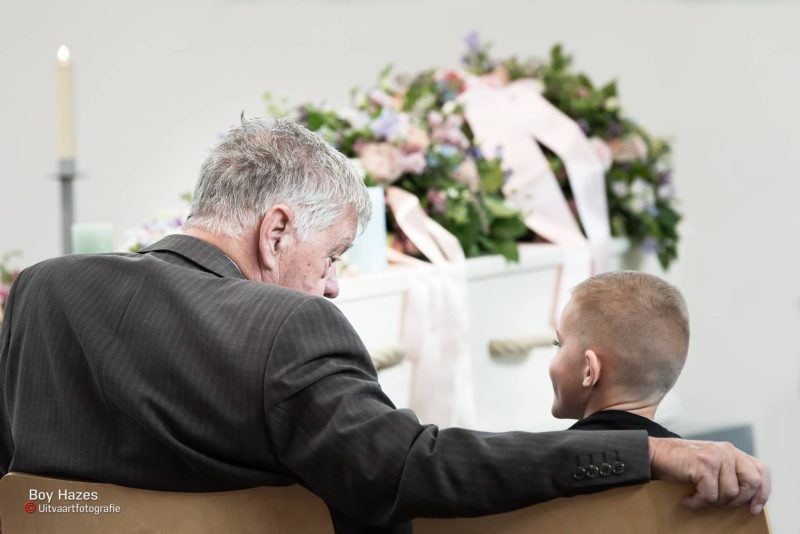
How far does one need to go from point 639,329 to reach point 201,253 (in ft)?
2.47

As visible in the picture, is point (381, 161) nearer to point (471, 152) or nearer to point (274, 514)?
point (471, 152)

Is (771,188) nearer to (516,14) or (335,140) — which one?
(516,14)

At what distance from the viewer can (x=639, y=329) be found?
188 cm

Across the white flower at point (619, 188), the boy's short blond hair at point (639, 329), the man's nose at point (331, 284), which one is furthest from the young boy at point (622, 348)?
the white flower at point (619, 188)

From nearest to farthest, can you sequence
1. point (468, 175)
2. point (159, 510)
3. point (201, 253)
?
point (159, 510) → point (201, 253) → point (468, 175)

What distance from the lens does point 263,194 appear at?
5.59 ft

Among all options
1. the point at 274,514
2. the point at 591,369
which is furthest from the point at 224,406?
the point at 591,369

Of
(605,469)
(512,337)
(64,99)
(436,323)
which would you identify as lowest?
(512,337)

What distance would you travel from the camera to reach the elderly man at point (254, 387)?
4.38 feet

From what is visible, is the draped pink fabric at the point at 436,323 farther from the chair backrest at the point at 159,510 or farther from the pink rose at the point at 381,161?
the chair backrest at the point at 159,510

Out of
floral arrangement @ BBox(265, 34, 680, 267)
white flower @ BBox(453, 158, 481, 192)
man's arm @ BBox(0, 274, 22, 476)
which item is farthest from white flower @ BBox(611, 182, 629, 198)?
man's arm @ BBox(0, 274, 22, 476)

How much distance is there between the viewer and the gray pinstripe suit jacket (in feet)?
4.39

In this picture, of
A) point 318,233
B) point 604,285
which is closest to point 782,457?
point 604,285

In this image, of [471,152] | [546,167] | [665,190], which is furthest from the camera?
[665,190]
